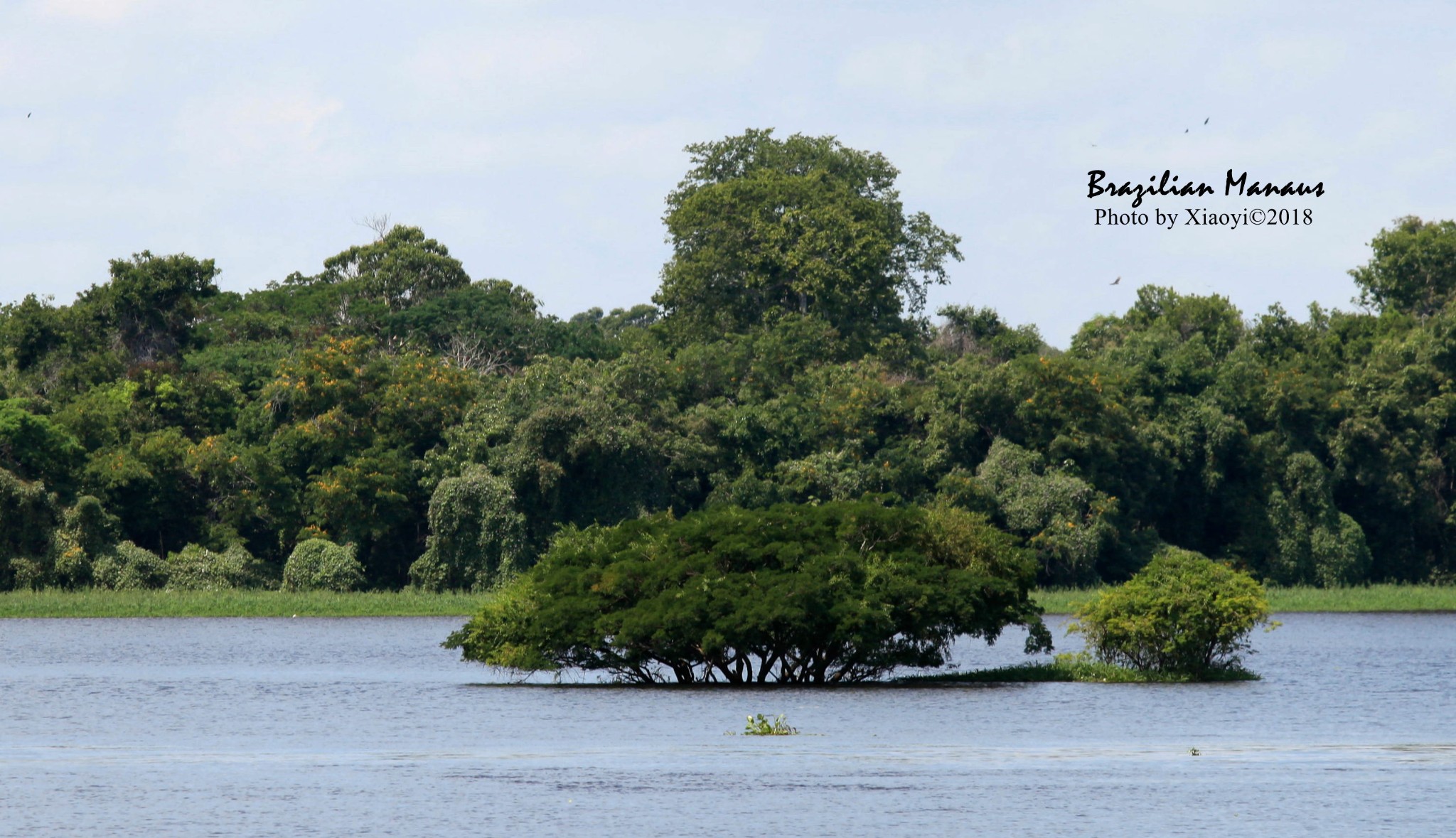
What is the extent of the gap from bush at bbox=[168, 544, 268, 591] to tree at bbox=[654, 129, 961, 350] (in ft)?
88.9

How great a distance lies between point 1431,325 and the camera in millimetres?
84938

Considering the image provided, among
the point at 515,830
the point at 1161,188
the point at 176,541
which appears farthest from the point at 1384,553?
the point at 515,830

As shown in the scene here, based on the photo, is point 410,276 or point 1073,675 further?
point 410,276

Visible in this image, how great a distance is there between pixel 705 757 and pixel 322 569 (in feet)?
A: 146

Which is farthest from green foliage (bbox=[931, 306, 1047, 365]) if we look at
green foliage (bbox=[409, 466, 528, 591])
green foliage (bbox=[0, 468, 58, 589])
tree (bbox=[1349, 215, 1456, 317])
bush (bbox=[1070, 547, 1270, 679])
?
bush (bbox=[1070, 547, 1270, 679])

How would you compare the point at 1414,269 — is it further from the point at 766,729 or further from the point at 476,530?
the point at 766,729

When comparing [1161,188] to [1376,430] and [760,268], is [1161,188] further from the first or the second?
[760,268]

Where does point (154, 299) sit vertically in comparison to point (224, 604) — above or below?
above

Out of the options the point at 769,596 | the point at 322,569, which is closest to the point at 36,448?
the point at 322,569

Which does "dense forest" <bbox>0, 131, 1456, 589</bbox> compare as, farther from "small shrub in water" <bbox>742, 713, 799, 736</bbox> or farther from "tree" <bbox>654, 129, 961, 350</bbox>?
"small shrub in water" <bbox>742, 713, 799, 736</bbox>

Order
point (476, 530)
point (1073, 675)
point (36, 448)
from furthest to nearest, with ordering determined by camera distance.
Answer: point (36, 448) < point (476, 530) < point (1073, 675)


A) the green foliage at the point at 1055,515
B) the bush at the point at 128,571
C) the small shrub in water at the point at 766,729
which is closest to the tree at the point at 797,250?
the green foliage at the point at 1055,515

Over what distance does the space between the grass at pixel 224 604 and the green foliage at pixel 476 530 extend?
133cm

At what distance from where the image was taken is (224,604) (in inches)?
2766
